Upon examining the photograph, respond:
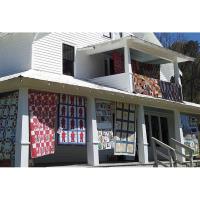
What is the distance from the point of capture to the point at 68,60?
1853cm

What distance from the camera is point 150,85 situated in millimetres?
19484

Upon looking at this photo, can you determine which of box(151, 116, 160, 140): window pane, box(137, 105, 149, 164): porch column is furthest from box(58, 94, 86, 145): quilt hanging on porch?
box(151, 116, 160, 140): window pane

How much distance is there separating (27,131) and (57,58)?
5.82m

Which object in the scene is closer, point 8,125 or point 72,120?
point 8,125

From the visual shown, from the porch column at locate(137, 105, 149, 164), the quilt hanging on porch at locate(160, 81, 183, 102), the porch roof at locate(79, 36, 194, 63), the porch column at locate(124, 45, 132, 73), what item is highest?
the porch roof at locate(79, 36, 194, 63)

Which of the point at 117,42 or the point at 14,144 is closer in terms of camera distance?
the point at 14,144

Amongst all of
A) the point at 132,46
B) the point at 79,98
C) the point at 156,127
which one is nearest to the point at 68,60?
the point at 132,46

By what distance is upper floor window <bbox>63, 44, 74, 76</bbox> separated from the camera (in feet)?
60.0

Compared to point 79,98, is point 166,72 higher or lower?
higher

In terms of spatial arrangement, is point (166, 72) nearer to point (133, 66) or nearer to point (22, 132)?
point (133, 66)

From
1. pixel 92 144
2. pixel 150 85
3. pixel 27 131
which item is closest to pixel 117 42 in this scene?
pixel 150 85

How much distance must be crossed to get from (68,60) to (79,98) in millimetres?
3931

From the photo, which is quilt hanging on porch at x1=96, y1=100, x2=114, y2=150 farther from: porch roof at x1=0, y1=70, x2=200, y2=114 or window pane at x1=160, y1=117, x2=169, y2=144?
window pane at x1=160, y1=117, x2=169, y2=144

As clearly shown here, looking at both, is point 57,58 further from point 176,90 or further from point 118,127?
point 176,90
